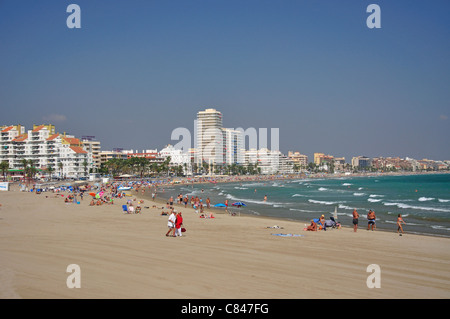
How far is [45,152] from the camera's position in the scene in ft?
323

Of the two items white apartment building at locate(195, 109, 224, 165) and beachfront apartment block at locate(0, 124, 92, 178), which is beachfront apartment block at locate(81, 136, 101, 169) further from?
white apartment building at locate(195, 109, 224, 165)

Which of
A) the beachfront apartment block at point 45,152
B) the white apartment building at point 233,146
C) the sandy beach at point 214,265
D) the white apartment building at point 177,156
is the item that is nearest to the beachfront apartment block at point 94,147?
the beachfront apartment block at point 45,152

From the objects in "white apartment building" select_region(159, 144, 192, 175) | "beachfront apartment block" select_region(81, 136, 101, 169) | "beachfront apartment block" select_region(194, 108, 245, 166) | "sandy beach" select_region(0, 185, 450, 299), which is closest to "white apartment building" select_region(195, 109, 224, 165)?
"beachfront apartment block" select_region(194, 108, 245, 166)

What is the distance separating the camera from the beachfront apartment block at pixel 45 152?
96.1m

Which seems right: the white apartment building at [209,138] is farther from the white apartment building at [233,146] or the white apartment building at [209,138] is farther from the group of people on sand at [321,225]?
the group of people on sand at [321,225]

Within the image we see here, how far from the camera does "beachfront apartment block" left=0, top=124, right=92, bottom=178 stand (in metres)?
96.1

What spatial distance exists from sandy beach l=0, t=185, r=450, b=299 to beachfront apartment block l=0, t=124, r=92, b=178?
84903 mm

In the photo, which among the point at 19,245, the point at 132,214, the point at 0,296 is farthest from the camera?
the point at 132,214

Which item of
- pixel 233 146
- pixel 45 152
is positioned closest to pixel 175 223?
pixel 45 152

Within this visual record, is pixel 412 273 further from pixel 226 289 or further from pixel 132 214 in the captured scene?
pixel 132 214

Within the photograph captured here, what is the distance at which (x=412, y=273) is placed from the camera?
9.98 metres

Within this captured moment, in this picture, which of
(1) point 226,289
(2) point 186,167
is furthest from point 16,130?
(1) point 226,289
